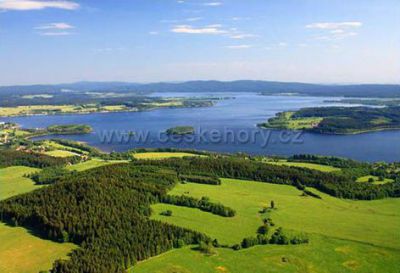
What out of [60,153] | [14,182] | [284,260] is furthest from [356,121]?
[284,260]

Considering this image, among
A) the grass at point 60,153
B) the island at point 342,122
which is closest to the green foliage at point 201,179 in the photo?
the grass at point 60,153

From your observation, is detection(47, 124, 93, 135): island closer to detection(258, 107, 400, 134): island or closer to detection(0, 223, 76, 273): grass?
detection(258, 107, 400, 134): island

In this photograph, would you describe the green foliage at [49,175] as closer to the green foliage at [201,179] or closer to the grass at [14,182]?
the grass at [14,182]

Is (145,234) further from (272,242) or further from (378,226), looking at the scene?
(378,226)

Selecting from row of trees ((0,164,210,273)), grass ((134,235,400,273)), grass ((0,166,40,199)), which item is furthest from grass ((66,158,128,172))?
grass ((134,235,400,273))

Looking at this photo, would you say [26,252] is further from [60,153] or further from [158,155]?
[60,153]

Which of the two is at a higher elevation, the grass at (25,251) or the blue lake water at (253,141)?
the blue lake water at (253,141)

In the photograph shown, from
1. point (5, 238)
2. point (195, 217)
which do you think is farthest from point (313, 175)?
point (5, 238)
